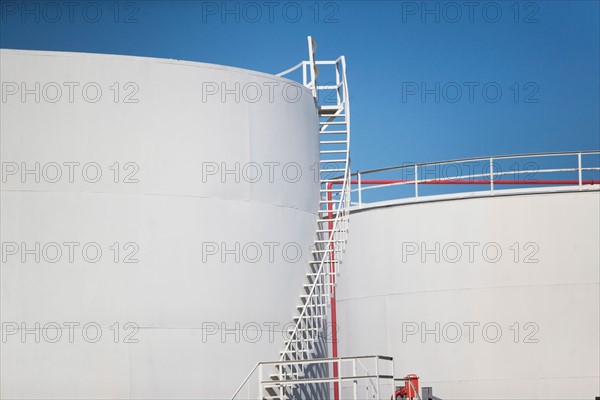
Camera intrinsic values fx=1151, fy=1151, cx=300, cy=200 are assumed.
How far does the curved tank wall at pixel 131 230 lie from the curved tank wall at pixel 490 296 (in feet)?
13.9

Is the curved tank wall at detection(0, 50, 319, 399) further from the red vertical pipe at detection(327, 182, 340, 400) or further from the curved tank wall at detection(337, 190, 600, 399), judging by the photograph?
the curved tank wall at detection(337, 190, 600, 399)

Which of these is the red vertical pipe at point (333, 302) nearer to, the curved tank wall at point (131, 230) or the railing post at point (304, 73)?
the railing post at point (304, 73)

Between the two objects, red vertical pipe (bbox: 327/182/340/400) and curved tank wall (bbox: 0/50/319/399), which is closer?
curved tank wall (bbox: 0/50/319/399)

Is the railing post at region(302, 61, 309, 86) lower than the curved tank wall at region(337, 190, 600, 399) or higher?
higher

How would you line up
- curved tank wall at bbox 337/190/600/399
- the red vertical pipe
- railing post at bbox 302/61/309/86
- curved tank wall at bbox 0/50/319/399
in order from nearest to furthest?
curved tank wall at bbox 0/50/319/399 < curved tank wall at bbox 337/190/600/399 < railing post at bbox 302/61/309/86 < the red vertical pipe

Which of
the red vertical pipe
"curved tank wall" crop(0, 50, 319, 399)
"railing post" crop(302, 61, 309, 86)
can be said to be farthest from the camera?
the red vertical pipe

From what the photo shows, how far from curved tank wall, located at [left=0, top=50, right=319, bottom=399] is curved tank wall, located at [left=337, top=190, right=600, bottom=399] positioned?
166 inches

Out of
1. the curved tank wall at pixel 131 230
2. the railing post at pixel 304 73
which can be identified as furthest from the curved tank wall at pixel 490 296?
the curved tank wall at pixel 131 230

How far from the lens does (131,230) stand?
18.0 meters

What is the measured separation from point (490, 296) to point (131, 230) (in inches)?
305

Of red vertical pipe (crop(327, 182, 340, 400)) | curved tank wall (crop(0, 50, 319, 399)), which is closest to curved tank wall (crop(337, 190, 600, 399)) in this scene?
red vertical pipe (crop(327, 182, 340, 400))

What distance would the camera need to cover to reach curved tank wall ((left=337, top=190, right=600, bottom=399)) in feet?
71.4

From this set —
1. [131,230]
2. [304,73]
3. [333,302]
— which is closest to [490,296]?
[333,302]

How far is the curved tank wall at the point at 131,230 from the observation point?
688 inches
